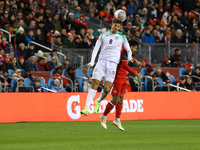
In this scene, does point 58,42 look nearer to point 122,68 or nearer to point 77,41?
point 77,41

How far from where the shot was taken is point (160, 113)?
1708 cm

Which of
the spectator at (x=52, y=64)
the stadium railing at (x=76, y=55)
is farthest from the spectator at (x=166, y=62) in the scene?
the spectator at (x=52, y=64)

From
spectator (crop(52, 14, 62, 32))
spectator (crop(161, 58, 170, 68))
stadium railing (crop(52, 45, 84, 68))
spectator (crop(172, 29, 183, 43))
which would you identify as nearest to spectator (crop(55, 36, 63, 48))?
stadium railing (crop(52, 45, 84, 68))

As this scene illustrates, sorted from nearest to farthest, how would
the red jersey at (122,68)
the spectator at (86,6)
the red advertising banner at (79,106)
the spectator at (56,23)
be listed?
the red jersey at (122,68)
the red advertising banner at (79,106)
the spectator at (56,23)
the spectator at (86,6)

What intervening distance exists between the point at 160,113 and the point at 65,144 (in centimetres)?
961

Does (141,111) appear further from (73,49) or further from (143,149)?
(143,149)

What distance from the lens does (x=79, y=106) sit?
1616 centimetres

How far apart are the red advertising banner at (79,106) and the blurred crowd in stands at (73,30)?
5.08ft

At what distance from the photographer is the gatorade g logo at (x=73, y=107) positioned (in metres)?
16.0

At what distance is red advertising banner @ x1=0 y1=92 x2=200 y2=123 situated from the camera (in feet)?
50.5

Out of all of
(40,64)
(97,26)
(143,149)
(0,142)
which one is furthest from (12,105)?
(97,26)

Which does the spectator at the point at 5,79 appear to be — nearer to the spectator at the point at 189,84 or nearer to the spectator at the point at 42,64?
the spectator at the point at 42,64

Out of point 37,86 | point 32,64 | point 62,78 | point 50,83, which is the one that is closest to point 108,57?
point 37,86

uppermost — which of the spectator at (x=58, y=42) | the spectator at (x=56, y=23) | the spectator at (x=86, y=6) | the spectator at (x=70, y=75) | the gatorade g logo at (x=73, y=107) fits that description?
the spectator at (x=86, y=6)
